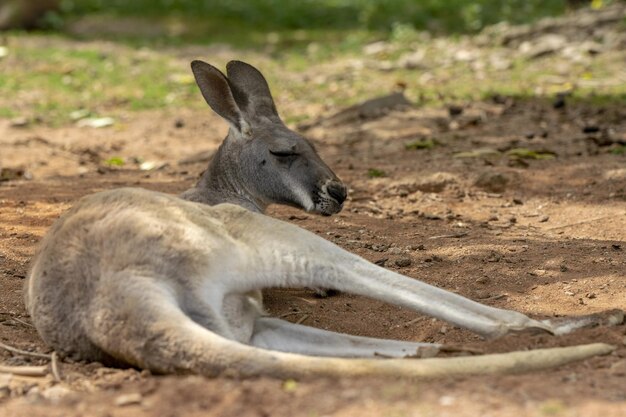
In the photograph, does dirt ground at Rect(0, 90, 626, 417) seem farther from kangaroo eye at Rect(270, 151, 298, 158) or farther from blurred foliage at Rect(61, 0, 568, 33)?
blurred foliage at Rect(61, 0, 568, 33)

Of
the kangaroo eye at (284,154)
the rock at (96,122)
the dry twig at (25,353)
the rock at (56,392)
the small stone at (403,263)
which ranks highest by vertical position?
the kangaroo eye at (284,154)

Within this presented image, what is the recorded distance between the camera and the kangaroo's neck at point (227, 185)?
5.55 metres

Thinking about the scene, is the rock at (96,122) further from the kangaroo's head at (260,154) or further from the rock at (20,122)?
the kangaroo's head at (260,154)

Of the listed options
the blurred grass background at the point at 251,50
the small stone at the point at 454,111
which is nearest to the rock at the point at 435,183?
the small stone at the point at 454,111

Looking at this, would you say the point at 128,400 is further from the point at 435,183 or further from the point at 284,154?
the point at 435,183

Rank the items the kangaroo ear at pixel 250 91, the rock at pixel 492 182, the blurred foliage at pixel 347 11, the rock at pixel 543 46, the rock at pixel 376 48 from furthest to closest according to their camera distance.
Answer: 1. the blurred foliage at pixel 347 11
2. the rock at pixel 376 48
3. the rock at pixel 543 46
4. the rock at pixel 492 182
5. the kangaroo ear at pixel 250 91

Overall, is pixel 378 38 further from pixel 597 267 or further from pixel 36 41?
pixel 597 267

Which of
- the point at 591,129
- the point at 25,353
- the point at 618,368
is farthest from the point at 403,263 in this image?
the point at 591,129

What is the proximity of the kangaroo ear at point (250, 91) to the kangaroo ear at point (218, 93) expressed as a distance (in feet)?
0.21

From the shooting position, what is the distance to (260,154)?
219 inches

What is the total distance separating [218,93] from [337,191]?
87 centimetres

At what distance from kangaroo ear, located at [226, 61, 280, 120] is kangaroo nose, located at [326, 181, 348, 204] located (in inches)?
27.2

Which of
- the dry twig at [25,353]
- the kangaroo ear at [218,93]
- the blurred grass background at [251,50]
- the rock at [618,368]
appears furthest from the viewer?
the blurred grass background at [251,50]

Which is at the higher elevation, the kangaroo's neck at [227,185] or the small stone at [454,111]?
the kangaroo's neck at [227,185]
